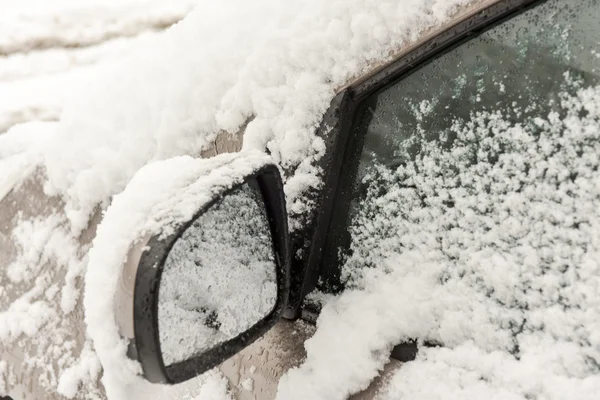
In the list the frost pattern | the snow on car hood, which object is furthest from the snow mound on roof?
the frost pattern

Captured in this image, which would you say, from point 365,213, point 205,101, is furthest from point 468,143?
point 205,101

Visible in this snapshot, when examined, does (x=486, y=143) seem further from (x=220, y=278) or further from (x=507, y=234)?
(x=220, y=278)

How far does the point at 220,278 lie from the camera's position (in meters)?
1.58

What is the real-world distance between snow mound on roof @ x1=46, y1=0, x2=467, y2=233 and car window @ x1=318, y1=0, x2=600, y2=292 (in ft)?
0.43

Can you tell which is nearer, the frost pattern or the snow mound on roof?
the frost pattern

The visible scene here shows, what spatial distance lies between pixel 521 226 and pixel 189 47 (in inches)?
51.1

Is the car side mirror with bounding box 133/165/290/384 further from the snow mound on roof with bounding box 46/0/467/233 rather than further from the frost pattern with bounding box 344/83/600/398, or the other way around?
the frost pattern with bounding box 344/83/600/398

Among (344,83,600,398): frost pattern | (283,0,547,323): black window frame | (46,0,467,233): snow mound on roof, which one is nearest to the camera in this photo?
(344,83,600,398): frost pattern

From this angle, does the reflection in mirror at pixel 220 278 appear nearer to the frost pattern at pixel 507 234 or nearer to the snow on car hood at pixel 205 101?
the snow on car hood at pixel 205 101

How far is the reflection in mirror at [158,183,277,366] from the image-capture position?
1.45 meters

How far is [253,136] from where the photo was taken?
172 centimetres

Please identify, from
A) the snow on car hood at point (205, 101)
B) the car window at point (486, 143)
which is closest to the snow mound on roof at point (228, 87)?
the snow on car hood at point (205, 101)

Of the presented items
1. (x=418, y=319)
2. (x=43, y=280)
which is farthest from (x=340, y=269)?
(x=43, y=280)

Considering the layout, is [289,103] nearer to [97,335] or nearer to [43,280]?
[97,335]
